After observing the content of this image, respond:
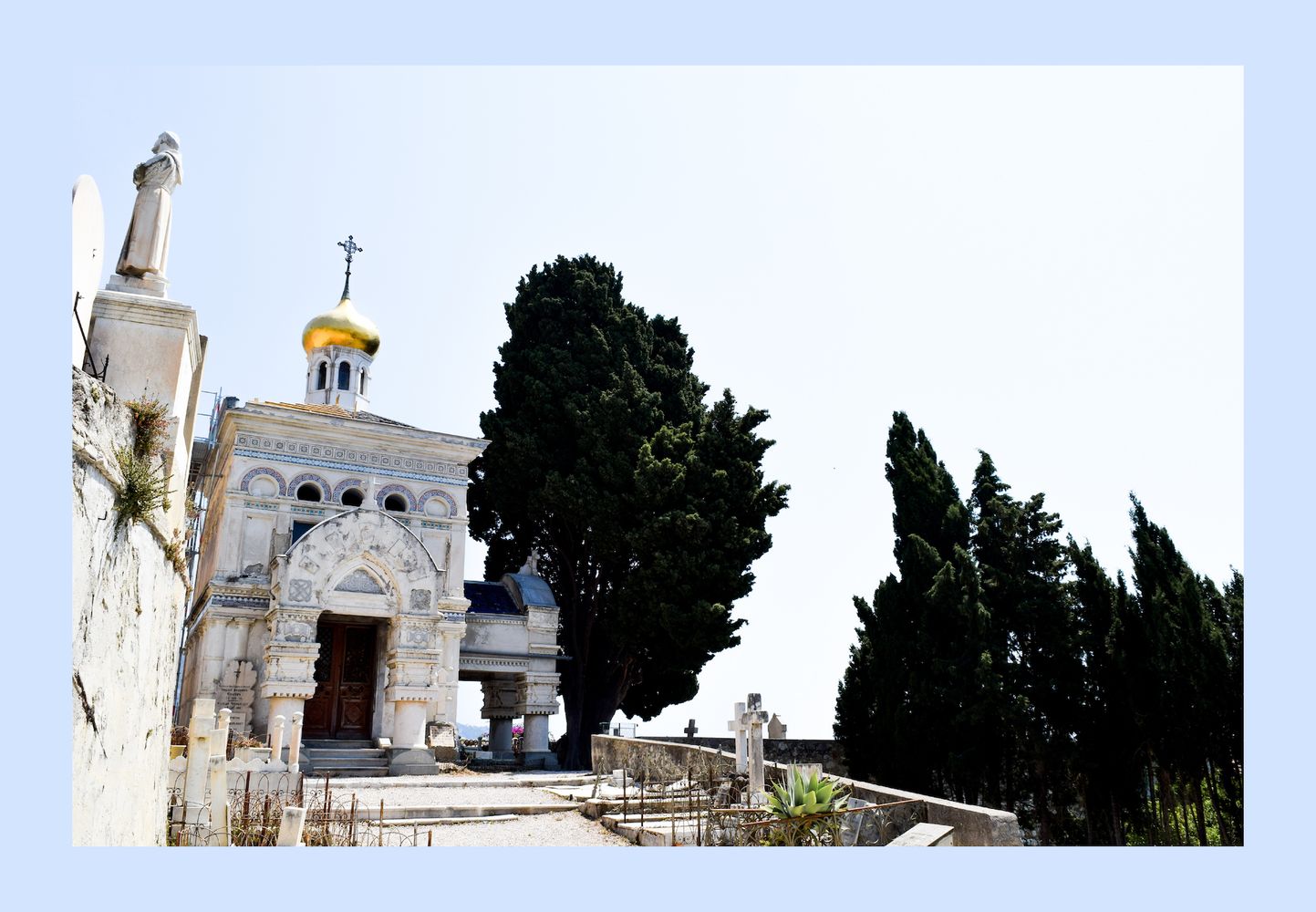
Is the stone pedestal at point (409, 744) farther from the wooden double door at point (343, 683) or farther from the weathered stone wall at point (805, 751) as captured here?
the weathered stone wall at point (805, 751)

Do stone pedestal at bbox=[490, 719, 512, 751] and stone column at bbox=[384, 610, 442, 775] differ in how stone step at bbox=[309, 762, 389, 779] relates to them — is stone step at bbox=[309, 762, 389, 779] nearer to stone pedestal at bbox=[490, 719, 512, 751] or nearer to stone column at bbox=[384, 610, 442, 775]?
stone column at bbox=[384, 610, 442, 775]

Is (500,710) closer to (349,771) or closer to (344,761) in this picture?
(344,761)

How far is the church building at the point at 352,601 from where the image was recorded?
1681 centimetres

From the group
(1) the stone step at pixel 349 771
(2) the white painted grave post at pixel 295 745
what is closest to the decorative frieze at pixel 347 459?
(1) the stone step at pixel 349 771

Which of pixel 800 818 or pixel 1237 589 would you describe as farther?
pixel 1237 589

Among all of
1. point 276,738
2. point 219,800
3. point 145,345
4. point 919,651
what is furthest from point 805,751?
point 145,345

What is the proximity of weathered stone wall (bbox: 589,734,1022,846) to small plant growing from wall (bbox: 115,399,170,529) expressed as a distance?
23.4ft

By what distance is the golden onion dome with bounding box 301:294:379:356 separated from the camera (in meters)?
22.6

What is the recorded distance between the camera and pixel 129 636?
20.9 feet

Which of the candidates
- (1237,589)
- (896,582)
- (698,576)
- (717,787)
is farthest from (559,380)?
(1237,589)

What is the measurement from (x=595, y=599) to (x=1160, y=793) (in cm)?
1208

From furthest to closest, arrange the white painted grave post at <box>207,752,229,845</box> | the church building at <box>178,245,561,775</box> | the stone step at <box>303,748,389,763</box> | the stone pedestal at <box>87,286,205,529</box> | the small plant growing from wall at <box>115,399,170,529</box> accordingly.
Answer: the church building at <box>178,245,561,775</box> < the stone step at <box>303,748,389,763</box> < the white painted grave post at <box>207,752,229,845</box> < the stone pedestal at <box>87,286,205,529</box> < the small plant growing from wall at <box>115,399,170,529</box>

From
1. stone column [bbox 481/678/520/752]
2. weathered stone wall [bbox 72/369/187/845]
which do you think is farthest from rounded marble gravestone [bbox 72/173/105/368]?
stone column [bbox 481/678/520/752]

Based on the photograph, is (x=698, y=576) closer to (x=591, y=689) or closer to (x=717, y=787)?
(x=591, y=689)
